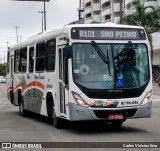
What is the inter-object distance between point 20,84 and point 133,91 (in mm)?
7511

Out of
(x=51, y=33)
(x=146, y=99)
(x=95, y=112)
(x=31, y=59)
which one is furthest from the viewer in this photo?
(x=31, y=59)

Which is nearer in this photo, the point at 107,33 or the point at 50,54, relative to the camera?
the point at 107,33

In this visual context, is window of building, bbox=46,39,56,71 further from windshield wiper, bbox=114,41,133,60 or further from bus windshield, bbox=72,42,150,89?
windshield wiper, bbox=114,41,133,60

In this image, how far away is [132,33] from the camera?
45.4 ft

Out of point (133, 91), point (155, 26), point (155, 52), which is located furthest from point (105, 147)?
point (155, 52)

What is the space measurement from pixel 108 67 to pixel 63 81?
1.38 meters

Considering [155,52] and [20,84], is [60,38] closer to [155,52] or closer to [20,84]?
[20,84]

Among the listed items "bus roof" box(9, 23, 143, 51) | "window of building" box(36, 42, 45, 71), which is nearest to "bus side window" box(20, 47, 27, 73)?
"bus roof" box(9, 23, 143, 51)

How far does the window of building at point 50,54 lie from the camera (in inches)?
582

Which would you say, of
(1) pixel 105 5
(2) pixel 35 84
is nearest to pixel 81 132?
(2) pixel 35 84

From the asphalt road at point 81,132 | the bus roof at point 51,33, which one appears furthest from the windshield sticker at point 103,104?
the bus roof at point 51,33

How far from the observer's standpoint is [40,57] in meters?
16.4

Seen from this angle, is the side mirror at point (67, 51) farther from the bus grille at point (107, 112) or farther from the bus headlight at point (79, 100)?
the bus grille at point (107, 112)

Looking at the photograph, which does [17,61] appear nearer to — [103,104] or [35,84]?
[35,84]
